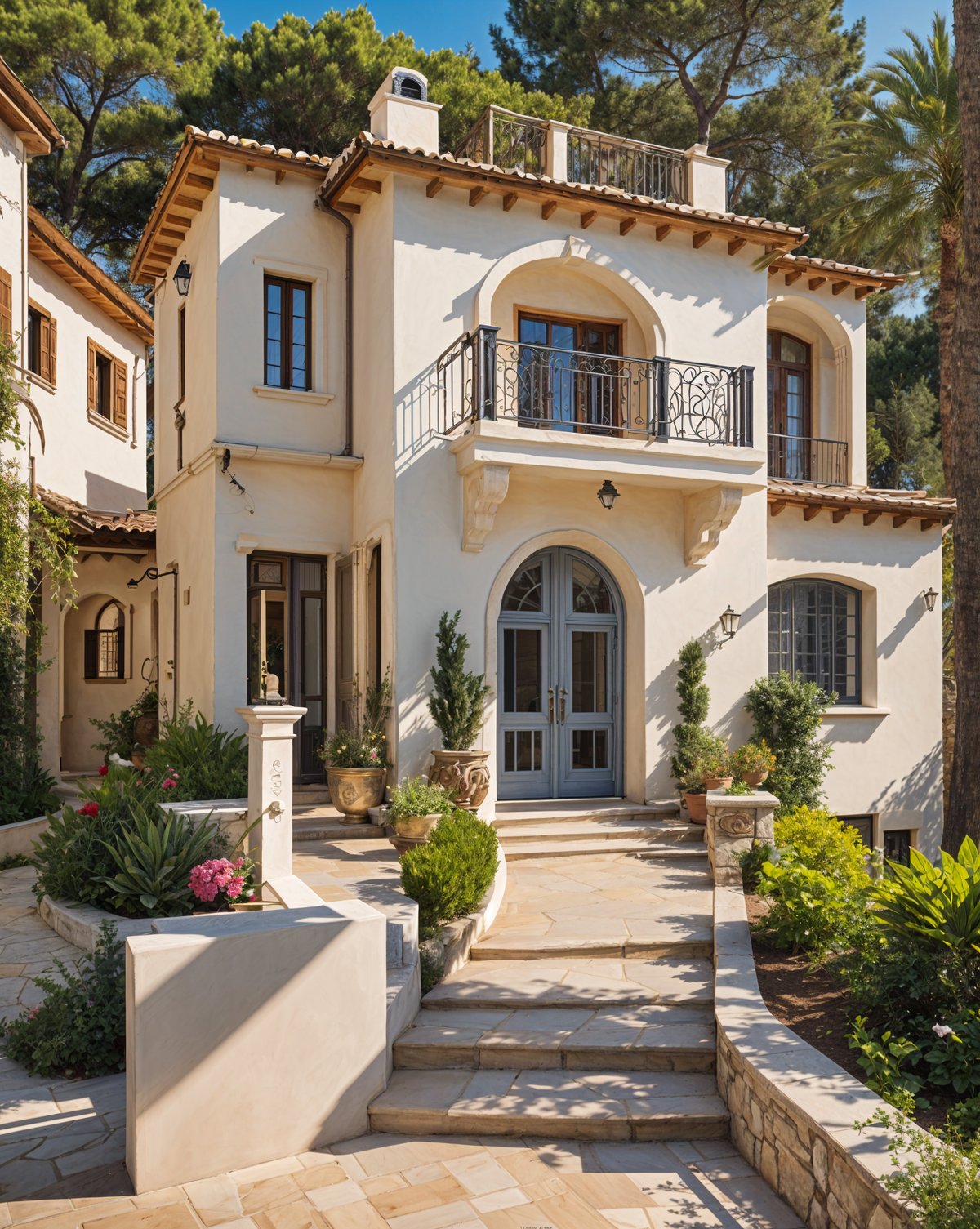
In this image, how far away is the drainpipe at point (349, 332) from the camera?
12.4 meters

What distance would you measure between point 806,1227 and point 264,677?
508cm

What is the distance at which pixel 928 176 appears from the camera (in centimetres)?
1483

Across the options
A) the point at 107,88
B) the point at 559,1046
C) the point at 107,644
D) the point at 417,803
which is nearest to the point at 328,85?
the point at 107,88

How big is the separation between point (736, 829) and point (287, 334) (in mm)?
8089

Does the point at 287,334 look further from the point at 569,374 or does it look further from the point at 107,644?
the point at 107,644

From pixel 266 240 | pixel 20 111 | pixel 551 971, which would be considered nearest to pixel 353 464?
pixel 266 240

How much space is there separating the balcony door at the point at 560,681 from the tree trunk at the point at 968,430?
5.15m

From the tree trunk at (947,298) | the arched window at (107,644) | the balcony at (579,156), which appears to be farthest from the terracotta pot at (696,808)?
the arched window at (107,644)

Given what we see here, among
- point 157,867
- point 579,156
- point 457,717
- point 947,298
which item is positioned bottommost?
point 157,867

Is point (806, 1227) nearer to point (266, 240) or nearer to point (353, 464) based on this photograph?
point (353, 464)

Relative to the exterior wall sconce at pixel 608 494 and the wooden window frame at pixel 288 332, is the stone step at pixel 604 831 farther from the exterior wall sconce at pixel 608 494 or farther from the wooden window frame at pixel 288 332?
the wooden window frame at pixel 288 332

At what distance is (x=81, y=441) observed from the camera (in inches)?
666

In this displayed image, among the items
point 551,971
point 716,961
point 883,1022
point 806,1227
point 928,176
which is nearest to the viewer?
point 806,1227

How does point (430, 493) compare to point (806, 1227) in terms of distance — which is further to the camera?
point (430, 493)
